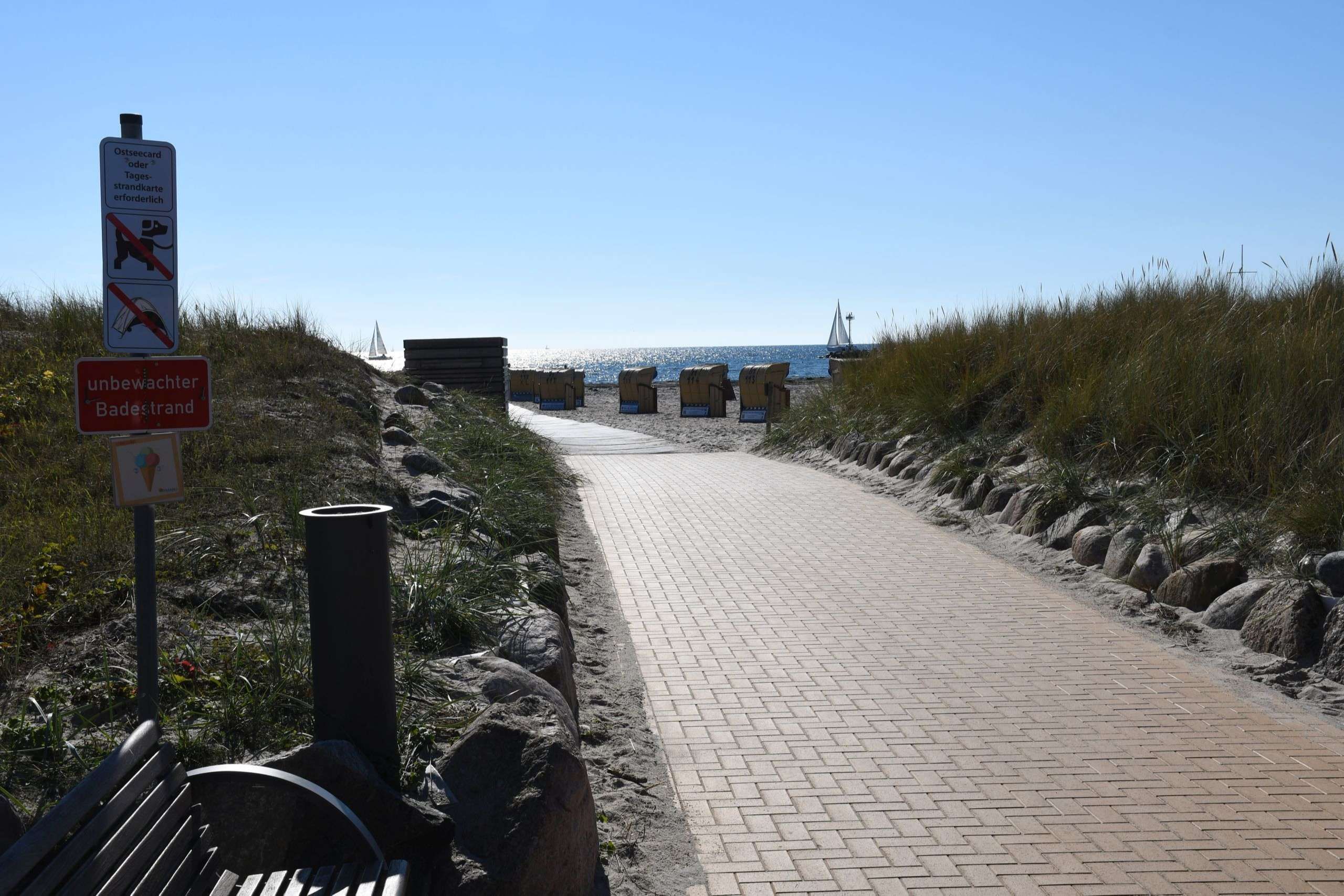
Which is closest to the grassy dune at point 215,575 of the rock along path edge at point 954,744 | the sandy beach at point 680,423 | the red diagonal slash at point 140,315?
the rock along path edge at point 954,744

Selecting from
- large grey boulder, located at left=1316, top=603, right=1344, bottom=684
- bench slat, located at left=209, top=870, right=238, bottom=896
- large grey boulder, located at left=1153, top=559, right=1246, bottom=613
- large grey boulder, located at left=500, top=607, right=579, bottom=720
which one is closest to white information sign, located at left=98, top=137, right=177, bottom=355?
bench slat, located at left=209, top=870, right=238, bottom=896

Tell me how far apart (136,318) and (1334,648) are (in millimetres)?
5994

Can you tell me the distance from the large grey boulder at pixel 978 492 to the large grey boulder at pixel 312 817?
792cm

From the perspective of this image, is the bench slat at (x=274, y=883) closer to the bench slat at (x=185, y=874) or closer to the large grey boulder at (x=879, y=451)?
the bench slat at (x=185, y=874)

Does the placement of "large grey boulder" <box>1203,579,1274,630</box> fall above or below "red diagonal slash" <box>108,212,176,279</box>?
below

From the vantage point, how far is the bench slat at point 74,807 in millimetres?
1968

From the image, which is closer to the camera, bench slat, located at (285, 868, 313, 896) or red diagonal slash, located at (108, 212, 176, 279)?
bench slat, located at (285, 868, 313, 896)

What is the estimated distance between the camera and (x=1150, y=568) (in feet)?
23.3

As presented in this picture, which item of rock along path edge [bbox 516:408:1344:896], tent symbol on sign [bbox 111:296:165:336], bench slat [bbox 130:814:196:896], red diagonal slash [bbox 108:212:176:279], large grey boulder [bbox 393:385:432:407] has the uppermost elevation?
red diagonal slash [bbox 108:212:176:279]

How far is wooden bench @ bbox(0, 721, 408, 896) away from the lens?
6.93ft

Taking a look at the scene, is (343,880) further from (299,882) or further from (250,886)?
(250,886)

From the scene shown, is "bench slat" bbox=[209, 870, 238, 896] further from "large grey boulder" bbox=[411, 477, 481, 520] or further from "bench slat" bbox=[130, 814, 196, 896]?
"large grey boulder" bbox=[411, 477, 481, 520]

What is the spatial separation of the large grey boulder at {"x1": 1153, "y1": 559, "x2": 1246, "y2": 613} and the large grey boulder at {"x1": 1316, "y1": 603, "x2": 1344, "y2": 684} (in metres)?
0.86

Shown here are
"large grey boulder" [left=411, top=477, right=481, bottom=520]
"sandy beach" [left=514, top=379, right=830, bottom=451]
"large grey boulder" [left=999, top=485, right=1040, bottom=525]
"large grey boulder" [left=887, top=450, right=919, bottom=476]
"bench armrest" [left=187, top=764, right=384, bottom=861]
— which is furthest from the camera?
"sandy beach" [left=514, top=379, right=830, bottom=451]
